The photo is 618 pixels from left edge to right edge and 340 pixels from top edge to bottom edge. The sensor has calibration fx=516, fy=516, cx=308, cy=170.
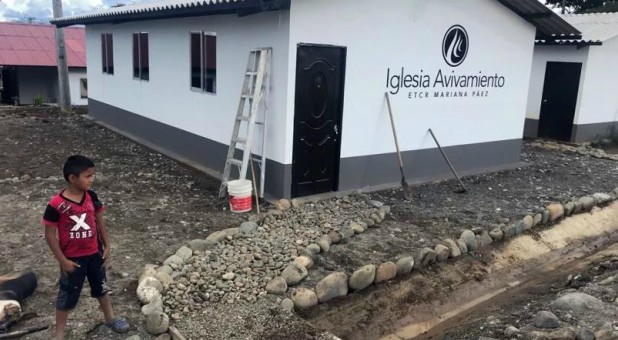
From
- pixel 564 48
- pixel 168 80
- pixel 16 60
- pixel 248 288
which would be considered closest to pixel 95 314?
pixel 248 288

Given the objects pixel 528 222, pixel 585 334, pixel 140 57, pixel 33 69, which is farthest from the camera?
pixel 33 69

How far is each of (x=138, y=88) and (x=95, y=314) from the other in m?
8.36

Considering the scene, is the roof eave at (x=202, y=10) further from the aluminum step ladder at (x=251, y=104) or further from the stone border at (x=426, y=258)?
the stone border at (x=426, y=258)

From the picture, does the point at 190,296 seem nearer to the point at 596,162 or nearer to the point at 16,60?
the point at 596,162

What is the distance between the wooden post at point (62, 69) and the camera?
18188 millimetres

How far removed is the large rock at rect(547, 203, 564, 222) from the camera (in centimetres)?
802

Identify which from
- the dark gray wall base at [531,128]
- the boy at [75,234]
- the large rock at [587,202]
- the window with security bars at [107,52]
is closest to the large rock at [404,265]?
A: the boy at [75,234]

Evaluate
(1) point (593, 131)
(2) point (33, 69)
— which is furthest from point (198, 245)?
(2) point (33, 69)

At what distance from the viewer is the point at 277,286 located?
496 centimetres

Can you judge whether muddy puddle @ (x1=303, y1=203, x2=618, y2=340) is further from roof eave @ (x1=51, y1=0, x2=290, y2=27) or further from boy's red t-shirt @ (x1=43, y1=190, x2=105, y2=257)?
roof eave @ (x1=51, y1=0, x2=290, y2=27)

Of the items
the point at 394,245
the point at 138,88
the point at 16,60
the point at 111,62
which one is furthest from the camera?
the point at 16,60

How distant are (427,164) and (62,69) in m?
14.9

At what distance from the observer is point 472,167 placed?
1036cm

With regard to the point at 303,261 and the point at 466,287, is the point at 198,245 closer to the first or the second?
the point at 303,261
